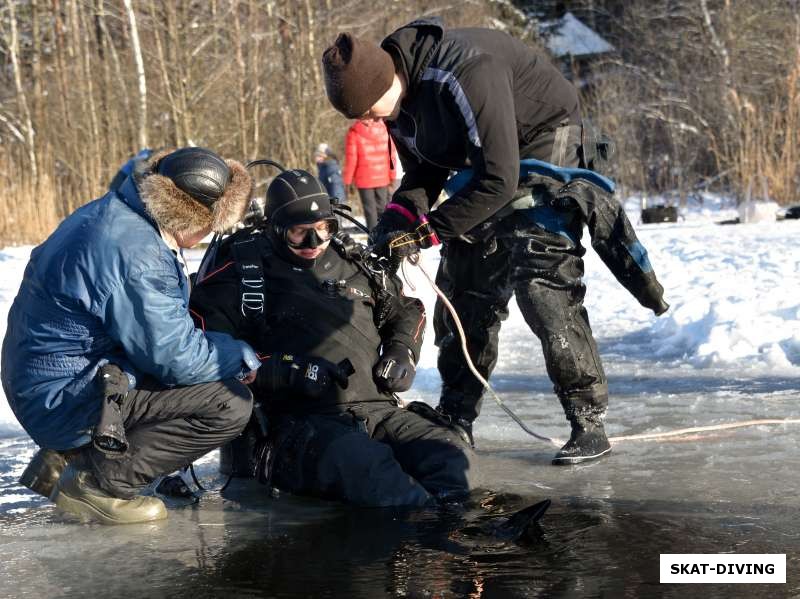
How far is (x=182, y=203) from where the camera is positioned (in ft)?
10.8

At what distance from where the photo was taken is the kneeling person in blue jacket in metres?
3.19

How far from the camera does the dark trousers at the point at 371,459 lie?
3561mm

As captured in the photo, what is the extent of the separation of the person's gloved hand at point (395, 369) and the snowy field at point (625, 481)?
47 centimetres

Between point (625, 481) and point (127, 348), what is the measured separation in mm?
1741

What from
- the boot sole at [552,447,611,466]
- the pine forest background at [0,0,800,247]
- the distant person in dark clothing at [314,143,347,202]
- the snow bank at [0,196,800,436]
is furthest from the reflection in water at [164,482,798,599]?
the pine forest background at [0,0,800,247]

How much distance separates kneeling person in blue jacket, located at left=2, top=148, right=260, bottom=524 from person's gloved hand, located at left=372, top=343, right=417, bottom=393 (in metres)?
0.51

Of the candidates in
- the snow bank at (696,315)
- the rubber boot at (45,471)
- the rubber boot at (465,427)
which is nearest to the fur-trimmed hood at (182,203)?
the rubber boot at (45,471)

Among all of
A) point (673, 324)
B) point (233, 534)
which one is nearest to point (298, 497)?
point (233, 534)

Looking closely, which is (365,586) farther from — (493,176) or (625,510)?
(493,176)

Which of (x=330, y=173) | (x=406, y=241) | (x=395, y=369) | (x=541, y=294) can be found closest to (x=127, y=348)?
(x=395, y=369)

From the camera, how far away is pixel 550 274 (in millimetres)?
4051

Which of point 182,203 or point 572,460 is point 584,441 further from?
point 182,203

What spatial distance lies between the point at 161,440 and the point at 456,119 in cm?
147

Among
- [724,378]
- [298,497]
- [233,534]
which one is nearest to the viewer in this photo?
[233,534]
